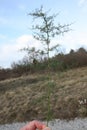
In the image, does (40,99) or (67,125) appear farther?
(40,99)

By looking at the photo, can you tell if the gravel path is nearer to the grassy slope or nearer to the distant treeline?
the grassy slope

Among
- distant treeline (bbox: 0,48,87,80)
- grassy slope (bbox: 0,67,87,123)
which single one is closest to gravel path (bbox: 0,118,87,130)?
grassy slope (bbox: 0,67,87,123)

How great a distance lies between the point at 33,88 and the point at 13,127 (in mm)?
3670

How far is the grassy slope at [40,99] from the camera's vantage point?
45.0ft

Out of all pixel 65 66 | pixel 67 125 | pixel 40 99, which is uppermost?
pixel 65 66

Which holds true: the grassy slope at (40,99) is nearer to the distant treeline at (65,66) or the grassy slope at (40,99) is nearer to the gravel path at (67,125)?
the gravel path at (67,125)

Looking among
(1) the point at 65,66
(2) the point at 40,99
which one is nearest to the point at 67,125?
(2) the point at 40,99

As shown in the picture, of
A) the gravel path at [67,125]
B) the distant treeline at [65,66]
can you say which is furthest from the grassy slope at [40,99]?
the distant treeline at [65,66]

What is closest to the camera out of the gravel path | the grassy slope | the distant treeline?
the gravel path

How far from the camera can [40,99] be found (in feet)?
44.4

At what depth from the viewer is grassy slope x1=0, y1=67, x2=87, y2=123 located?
13.7 m

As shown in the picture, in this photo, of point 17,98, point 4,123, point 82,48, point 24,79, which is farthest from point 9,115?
point 82,48

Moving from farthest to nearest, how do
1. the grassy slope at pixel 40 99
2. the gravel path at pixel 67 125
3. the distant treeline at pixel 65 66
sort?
the distant treeline at pixel 65 66, the grassy slope at pixel 40 99, the gravel path at pixel 67 125

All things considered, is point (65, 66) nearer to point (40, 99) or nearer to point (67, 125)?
point (40, 99)
